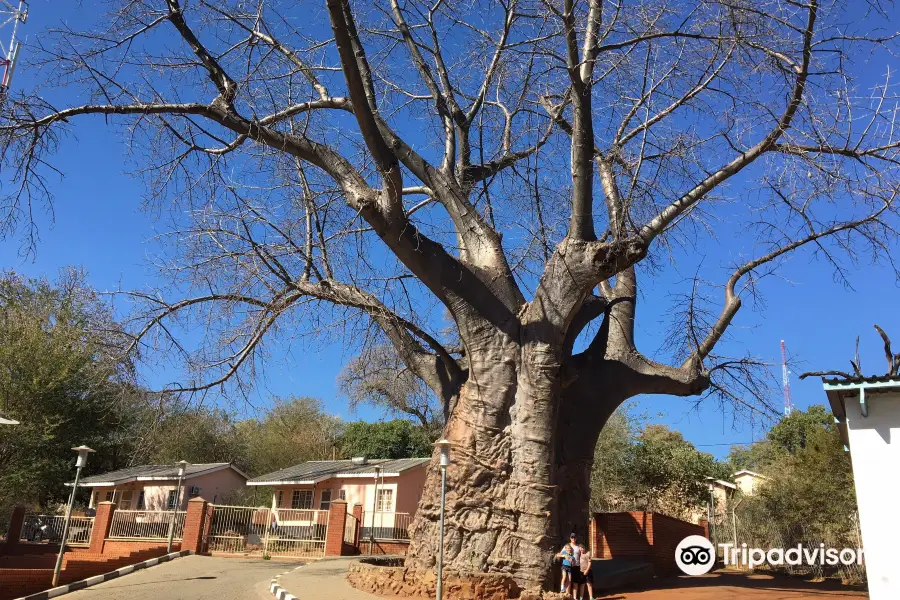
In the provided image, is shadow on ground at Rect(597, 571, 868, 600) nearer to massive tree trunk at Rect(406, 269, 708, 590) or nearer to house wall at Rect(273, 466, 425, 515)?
massive tree trunk at Rect(406, 269, 708, 590)

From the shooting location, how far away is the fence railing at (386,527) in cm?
2342

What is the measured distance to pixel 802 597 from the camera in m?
11.3

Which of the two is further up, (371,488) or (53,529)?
(371,488)

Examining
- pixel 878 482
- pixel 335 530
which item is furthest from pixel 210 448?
pixel 878 482

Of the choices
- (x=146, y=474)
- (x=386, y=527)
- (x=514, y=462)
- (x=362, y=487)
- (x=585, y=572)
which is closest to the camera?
(x=585, y=572)

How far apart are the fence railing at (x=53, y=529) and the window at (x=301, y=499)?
8.86 meters

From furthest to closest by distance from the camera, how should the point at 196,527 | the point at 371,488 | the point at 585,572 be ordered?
the point at 371,488
the point at 196,527
the point at 585,572

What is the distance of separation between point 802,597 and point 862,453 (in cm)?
552

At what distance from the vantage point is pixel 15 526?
22.3 m

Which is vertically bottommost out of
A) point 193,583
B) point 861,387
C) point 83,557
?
point 83,557

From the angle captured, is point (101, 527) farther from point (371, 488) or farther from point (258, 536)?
point (371, 488)

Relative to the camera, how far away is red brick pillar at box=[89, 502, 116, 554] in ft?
71.6

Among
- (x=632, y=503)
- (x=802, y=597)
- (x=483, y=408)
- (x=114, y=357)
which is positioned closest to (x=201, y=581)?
(x=114, y=357)

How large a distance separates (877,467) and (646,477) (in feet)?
66.0
